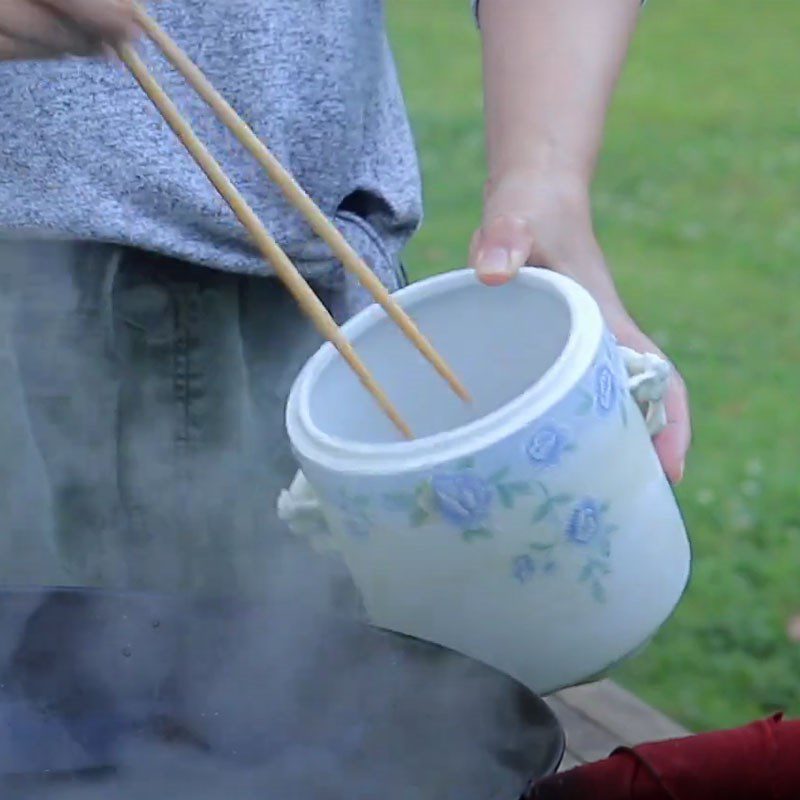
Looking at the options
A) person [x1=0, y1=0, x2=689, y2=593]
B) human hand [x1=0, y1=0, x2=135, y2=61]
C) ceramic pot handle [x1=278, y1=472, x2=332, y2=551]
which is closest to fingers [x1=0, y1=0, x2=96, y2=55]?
human hand [x1=0, y1=0, x2=135, y2=61]

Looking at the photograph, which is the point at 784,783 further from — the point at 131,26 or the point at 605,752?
the point at 605,752

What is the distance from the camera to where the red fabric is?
780mm

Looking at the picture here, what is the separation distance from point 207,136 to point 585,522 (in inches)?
16.5

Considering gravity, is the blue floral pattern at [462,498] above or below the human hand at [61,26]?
below

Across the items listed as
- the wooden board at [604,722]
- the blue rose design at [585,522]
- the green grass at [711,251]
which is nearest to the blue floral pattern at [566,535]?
the blue rose design at [585,522]

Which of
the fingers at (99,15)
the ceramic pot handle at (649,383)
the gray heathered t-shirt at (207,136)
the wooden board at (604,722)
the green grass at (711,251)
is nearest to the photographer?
the fingers at (99,15)

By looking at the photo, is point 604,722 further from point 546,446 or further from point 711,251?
point 711,251

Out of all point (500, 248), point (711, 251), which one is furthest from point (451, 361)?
point (711, 251)

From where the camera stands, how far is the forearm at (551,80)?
3.45ft

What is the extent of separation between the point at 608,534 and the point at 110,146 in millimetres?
431

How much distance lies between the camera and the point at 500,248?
0.93m

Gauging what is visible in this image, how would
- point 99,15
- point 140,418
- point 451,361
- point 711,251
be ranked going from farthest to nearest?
point 711,251 → point 140,418 → point 451,361 → point 99,15

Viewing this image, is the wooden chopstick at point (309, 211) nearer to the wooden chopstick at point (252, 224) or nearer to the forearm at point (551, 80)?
the wooden chopstick at point (252, 224)

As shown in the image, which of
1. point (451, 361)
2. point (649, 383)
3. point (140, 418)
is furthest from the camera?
point (140, 418)
